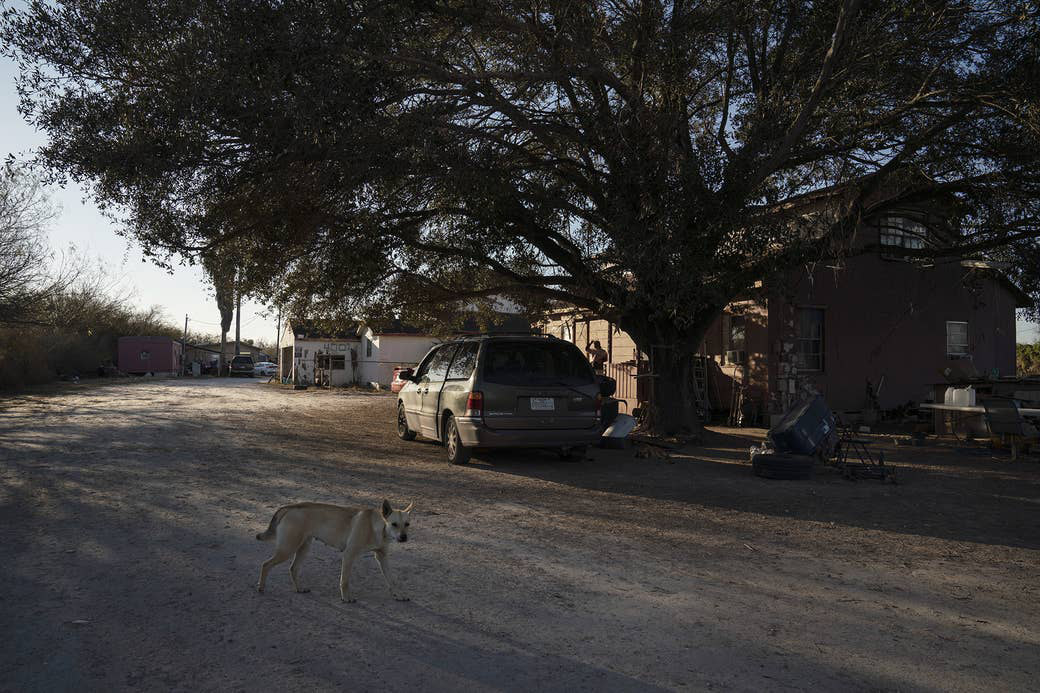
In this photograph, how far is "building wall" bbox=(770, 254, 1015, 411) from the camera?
1802 cm

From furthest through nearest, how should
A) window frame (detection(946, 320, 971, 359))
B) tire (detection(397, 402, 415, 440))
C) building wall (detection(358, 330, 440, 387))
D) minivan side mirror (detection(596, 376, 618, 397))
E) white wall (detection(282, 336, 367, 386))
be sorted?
white wall (detection(282, 336, 367, 386)) < building wall (detection(358, 330, 440, 387)) < window frame (detection(946, 320, 971, 359)) < tire (detection(397, 402, 415, 440)) < minivan side mirror (detection(596, 376, 618, 397))

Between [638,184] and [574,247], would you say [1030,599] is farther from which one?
[574,247]

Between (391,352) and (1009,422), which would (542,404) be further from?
(391,352)

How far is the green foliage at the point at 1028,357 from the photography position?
28.9 metres

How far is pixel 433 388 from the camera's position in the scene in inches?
460

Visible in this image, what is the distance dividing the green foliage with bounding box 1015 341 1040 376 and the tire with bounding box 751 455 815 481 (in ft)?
77.9

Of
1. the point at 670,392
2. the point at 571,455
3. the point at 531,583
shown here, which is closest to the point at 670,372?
the point at 670,392

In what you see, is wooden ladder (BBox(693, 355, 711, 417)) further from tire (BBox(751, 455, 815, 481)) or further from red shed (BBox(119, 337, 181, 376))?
red shed (BBox(119, 337, 181, 376))

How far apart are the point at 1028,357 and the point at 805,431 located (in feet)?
86.9

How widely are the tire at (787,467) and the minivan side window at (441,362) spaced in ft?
15.6

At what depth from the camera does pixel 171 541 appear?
5.98m

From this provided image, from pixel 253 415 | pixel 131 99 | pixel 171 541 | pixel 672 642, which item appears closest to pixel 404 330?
pixel 253 415

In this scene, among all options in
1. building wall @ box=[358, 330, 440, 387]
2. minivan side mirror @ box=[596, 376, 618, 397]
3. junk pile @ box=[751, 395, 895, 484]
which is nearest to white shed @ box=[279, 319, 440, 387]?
building wall @ box=[358, 330, 440, 387]

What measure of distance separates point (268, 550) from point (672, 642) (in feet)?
10.7
